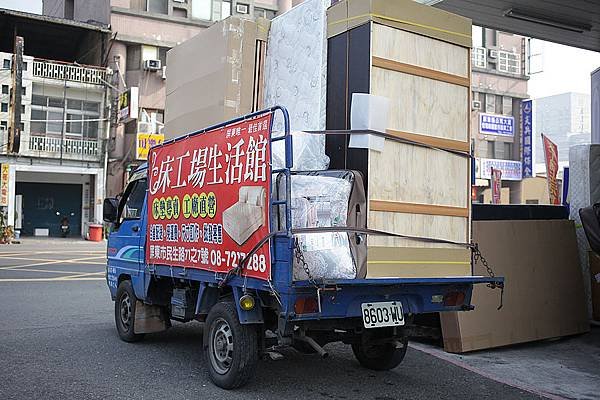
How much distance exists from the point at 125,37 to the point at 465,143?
29220 mm

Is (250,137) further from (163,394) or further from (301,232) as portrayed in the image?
(163,394)

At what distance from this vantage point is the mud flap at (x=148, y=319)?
7.07m

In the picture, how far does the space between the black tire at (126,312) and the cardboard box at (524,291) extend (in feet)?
11.5

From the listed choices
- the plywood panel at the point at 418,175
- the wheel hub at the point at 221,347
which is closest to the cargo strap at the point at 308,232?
the plywood panel at the point at 418,175

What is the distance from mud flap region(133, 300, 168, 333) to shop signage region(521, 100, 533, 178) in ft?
122

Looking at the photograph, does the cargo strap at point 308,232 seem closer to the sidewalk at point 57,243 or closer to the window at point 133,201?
the window at point 133,201

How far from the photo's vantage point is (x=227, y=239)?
522 cm

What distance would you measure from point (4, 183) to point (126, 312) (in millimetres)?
23713

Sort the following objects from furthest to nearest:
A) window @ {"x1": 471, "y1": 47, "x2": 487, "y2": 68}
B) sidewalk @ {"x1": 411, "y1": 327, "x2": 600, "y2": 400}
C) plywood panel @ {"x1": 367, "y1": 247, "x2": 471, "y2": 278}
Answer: window @ {"x1": 471, "y1": 47, "x2": 487, "y2": 68}
sidewalk @ {"x1": 411, "y1": 327, "x2": 600, "y2": 400}
plywood panel @ {"x1": 367, "y1": 247, "x2": 471, "y2": 278}

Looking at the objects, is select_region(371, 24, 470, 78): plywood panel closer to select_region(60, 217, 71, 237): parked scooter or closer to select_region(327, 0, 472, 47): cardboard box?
select_region(327, 0, 472, 47): cardboard box

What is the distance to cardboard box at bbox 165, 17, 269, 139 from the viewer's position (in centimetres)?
612

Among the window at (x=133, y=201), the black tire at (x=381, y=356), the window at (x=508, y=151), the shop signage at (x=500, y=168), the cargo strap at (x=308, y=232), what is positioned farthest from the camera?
the window at (x=508, y=151)

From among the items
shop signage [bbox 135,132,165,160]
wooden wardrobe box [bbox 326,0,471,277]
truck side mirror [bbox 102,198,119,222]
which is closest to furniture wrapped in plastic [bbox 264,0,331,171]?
wooden wardrobe box [bbox 326,0,471,277]

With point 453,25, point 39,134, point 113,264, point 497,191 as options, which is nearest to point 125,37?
point 39,134
